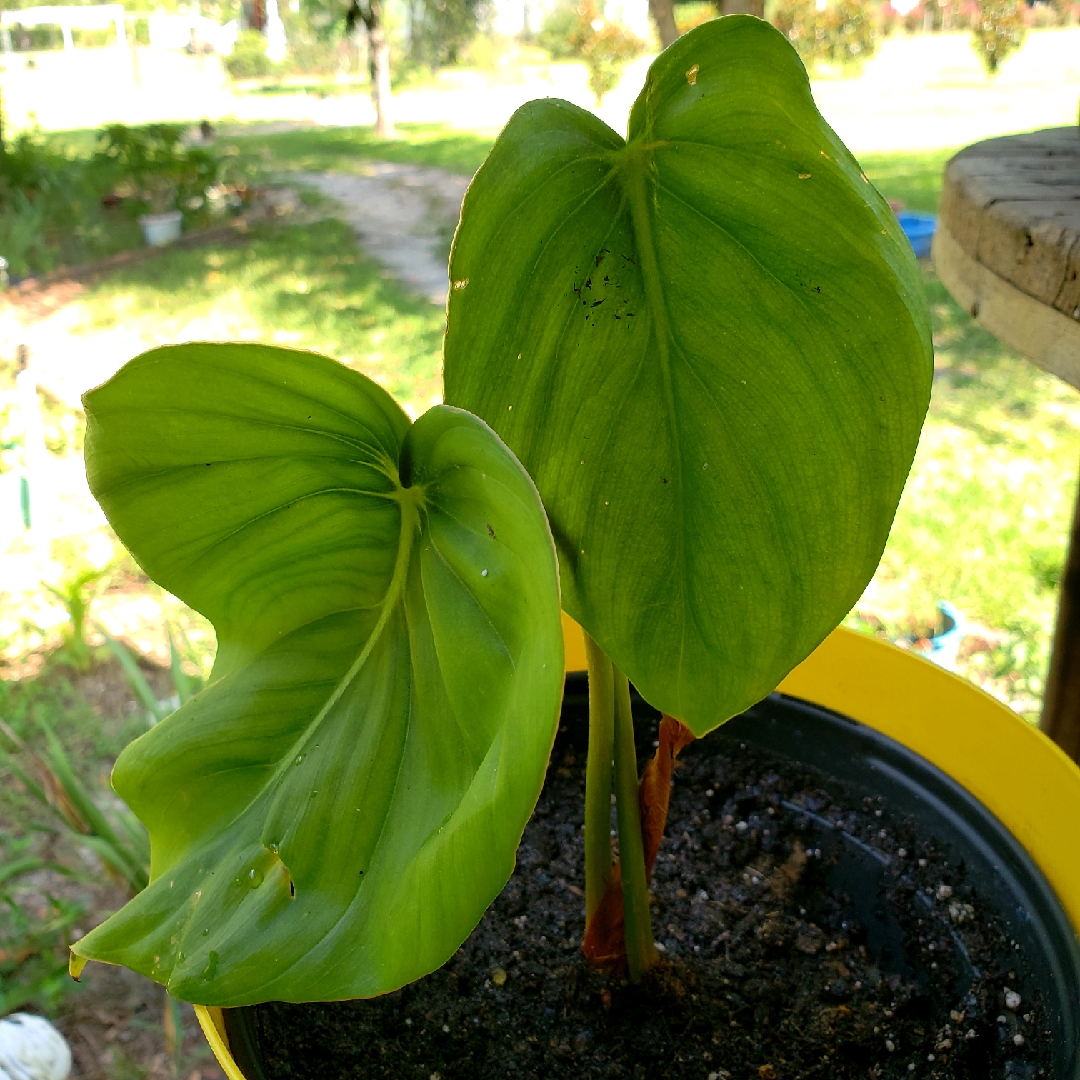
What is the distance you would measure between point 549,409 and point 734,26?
0.16m

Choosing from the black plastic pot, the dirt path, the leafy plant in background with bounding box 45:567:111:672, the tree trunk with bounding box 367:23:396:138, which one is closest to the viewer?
the black plastic pot

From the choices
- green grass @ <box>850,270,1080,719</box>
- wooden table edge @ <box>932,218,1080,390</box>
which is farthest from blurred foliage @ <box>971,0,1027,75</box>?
wooden table edge @ <box>932,218,1080,390</box>

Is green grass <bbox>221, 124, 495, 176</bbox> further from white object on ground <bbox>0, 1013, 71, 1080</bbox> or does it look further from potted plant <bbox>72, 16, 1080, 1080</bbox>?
potted plant <bbox>72, 16, 1080, 1080</bbox>

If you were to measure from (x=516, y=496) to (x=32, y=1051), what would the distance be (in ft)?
2.75

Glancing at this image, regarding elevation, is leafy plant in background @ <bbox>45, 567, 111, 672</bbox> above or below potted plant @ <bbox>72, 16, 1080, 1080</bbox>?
below

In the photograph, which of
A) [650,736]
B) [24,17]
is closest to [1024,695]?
[650,736]

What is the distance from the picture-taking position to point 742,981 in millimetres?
604

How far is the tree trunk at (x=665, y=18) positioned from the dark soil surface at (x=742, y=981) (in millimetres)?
1381

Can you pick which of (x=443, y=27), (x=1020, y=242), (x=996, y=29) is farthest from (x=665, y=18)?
(x=443, y=27)

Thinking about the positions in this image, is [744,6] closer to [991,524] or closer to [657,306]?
[657,306]

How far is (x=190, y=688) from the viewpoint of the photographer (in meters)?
1.17

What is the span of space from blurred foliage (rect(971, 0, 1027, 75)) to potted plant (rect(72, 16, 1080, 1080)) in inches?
279

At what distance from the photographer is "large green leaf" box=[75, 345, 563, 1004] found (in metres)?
0.37

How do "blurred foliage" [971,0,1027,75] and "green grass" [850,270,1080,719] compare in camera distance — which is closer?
"green grass" [850,270,1080,719]
